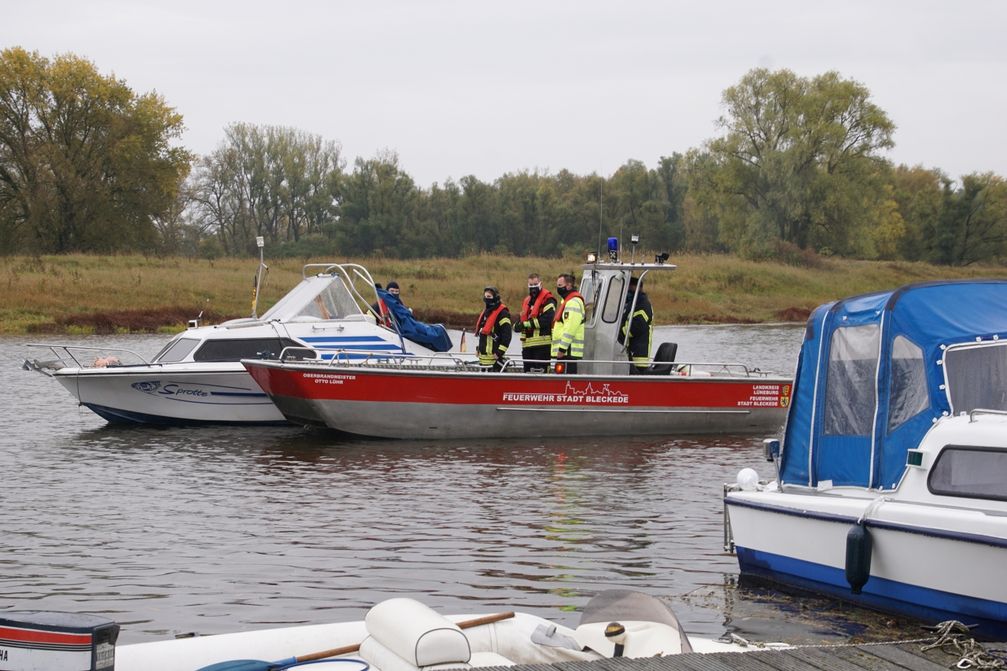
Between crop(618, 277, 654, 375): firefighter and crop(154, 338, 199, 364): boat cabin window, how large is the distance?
6486 mm

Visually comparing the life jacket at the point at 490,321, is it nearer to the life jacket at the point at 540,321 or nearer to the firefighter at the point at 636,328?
the life jacket at the point at 540,321

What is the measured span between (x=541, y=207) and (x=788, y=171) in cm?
1936

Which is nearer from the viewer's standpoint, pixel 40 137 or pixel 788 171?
pixel 40 137

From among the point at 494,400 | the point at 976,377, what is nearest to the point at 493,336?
the point at 494,400

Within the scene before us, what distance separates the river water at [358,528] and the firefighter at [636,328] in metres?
1.27

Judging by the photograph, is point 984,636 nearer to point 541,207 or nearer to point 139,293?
point 139,293

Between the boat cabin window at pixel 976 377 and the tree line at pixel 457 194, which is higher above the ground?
the tree line at pixel 457 194

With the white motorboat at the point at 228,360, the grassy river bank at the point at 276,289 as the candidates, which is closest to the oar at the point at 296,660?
the white motorboat at the point at 228,360

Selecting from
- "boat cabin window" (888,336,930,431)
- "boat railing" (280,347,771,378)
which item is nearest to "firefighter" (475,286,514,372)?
"boat railing" (280,347,771,378)

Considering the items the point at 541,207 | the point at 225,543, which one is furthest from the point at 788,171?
the point at 225,543

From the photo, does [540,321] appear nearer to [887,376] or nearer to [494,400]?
[494,400]

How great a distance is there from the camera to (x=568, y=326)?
57.2 ft

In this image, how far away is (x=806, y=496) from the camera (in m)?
9.23

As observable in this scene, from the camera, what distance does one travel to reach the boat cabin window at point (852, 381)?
9195 mm
